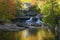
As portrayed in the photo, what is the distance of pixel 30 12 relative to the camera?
2360 inches

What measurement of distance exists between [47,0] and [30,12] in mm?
34661

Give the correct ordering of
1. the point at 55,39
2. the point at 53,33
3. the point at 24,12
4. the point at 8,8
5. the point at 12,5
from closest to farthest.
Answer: the point at 55,39 → the point at 53,33 → the point at 8,8 → the point at 12,5 → the point at 24,12

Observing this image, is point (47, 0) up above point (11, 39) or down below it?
above

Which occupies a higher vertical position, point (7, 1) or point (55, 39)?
point (7, 1)

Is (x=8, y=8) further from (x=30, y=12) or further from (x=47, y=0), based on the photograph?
(x=30, y=12)

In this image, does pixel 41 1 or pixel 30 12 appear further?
pixel 30 12

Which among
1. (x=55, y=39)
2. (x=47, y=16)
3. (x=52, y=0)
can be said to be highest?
(x=52, y=0)

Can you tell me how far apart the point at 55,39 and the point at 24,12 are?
36.2 m

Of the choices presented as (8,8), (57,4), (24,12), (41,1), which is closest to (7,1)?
(8,8)

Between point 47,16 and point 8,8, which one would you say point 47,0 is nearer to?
point 47,16

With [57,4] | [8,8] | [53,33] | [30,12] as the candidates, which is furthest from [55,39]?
[30,12]

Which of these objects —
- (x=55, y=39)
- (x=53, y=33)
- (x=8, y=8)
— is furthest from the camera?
(x=8, y=8)

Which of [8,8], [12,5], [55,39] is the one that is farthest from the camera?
[12,5]

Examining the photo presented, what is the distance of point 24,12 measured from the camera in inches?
2359
